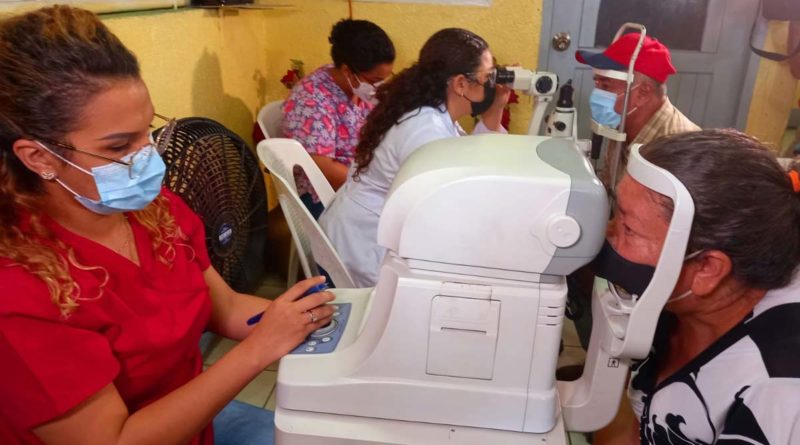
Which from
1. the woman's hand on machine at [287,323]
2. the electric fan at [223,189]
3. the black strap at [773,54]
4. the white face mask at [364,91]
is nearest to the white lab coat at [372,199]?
the electric fan at [223,189]

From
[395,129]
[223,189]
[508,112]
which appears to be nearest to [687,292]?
[395,129]

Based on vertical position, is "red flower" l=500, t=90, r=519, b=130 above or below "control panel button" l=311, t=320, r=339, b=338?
below

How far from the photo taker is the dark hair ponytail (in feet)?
6.03

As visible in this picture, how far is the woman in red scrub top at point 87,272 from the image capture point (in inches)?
28.9

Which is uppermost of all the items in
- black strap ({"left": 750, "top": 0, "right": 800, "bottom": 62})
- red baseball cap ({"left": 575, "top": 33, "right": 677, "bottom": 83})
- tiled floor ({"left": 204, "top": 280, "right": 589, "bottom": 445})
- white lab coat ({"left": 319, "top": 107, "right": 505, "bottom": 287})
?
red baseball cap ({"left": 575, "top": 33, "right": 677, "bottom": 83})

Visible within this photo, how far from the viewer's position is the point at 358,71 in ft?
8.04

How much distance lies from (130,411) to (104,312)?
19 centimetres

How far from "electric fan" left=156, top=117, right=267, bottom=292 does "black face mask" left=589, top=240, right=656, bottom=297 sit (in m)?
0.98

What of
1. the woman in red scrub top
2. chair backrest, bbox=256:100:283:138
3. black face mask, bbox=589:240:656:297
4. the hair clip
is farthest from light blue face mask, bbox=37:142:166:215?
chair backrest, bbox=256:100:283:138

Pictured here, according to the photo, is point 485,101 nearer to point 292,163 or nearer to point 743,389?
point 292,163

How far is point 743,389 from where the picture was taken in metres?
0.74

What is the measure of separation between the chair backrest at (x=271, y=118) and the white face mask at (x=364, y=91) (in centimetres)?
34

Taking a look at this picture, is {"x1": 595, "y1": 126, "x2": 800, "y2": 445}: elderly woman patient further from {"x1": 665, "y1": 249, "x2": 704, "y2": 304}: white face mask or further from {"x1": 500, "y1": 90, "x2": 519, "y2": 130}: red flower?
{"x1": 500, "y1": 90, "x2": 519, "y2": 130}: red flower

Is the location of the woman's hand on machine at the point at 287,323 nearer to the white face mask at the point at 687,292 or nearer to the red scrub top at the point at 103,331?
the red scrub top at the point at 103,331
